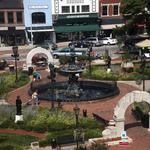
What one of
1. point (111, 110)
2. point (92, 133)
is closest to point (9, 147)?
point (92, 133)

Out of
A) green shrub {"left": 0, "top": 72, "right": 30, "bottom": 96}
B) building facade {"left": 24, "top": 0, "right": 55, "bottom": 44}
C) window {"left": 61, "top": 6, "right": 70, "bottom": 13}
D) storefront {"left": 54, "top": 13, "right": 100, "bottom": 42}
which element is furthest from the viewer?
storefront {"left": 54, "top": 13, "right": 100, "bottom": 42}

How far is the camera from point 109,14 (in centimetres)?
8594

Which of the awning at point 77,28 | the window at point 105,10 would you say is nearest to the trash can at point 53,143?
the awning at point 77,28

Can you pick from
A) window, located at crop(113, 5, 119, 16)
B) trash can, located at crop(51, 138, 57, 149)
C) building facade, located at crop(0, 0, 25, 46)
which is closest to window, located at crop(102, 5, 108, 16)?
window, located at crop(113, 5, 119, 16)

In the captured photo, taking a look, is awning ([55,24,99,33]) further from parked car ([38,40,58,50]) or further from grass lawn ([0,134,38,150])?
grass lawn ([0,134,38,150])

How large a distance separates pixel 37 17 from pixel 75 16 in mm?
6669

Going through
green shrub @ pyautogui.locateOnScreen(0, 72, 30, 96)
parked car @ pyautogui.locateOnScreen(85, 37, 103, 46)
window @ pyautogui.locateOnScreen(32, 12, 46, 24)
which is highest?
window @ pyautogui.locateOnScreen(32, 12, 46, 24)

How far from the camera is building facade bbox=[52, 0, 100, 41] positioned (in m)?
84.2

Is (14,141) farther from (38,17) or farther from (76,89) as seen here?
(38,17)

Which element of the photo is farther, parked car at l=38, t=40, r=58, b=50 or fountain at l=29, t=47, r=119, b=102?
parked car at l=38, t=40, r=58, b=50

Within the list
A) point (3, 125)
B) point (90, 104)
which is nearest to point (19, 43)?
point (90, 104)

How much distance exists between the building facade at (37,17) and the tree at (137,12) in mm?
24754

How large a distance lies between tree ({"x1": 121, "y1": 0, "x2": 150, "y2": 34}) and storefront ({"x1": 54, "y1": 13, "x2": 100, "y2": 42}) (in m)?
23.8

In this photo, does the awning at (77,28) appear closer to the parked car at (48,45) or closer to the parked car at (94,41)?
the parked car at (94,41)
